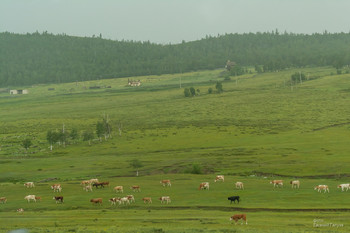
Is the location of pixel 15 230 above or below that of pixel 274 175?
above

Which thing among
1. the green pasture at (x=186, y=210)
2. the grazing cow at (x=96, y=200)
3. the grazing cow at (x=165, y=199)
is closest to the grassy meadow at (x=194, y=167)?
the green pasture at (x=186, y=210)

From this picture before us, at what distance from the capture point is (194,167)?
82.6m

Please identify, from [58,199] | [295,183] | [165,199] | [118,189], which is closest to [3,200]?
[58,199]

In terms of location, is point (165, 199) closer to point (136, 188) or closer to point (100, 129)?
point (136, 188)

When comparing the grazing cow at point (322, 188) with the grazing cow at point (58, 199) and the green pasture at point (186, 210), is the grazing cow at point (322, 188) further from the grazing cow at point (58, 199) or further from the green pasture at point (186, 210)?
the grazing cow at point (58, 199)

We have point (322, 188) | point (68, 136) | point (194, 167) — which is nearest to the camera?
point (322, 188)

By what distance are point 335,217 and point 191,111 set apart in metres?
152

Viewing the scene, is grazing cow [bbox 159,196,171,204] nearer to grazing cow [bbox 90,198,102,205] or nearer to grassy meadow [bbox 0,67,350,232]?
grassy meadow [bbox 0,67,350,232]

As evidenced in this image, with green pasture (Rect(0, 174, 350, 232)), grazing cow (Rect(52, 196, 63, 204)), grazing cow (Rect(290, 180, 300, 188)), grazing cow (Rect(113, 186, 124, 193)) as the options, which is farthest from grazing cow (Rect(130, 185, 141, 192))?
grazing cow (Rect(290, 180, 300, 188))

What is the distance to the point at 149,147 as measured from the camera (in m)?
125

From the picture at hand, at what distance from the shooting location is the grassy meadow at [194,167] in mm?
42219

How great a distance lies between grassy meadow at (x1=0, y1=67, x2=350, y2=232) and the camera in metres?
→ 42.2

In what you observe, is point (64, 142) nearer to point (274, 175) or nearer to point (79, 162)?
point (79, 162)

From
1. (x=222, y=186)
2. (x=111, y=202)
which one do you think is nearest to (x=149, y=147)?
(x=222, y=186)
